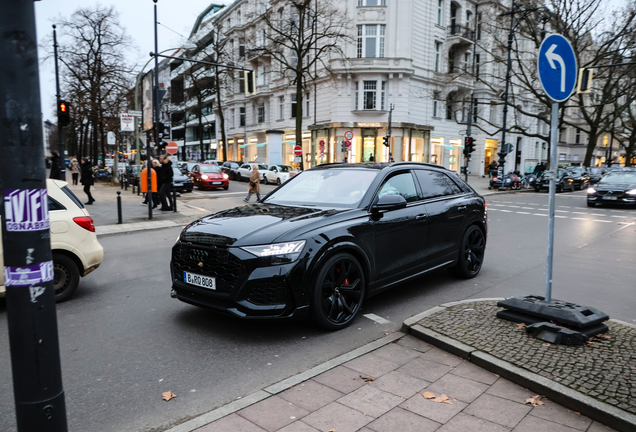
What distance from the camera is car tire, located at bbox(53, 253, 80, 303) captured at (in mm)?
5750

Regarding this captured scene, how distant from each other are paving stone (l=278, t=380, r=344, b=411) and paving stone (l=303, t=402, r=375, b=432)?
3.1 inches

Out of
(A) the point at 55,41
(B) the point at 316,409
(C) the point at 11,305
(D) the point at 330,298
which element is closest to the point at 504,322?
(D) the point at 330,298

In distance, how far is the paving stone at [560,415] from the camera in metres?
3.03

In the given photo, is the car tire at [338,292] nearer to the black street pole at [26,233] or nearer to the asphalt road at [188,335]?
the asphalt road at [188,335]

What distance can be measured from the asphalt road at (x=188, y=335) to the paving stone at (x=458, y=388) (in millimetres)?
978

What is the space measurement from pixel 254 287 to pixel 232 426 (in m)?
1.42

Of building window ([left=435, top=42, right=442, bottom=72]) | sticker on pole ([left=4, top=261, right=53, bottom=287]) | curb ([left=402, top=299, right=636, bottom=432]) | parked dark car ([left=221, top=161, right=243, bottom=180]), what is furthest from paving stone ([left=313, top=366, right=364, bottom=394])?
building window ([left=435, top=42, right=442, bottom=72])

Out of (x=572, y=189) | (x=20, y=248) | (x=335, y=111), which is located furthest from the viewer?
(x=335, y=111)

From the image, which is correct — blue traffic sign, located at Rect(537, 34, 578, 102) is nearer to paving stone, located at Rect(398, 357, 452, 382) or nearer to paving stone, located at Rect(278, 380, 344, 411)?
paving stone, located at Rect(398, 357, 452, 382)

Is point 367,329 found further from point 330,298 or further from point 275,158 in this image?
point 275,158

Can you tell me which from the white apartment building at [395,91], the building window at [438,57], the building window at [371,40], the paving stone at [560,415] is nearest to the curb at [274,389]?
the paving stone at [560,415]

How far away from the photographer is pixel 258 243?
428 cm

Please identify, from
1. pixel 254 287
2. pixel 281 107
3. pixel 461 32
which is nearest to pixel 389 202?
pixel 254 287

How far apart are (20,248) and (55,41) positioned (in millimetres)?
28954
